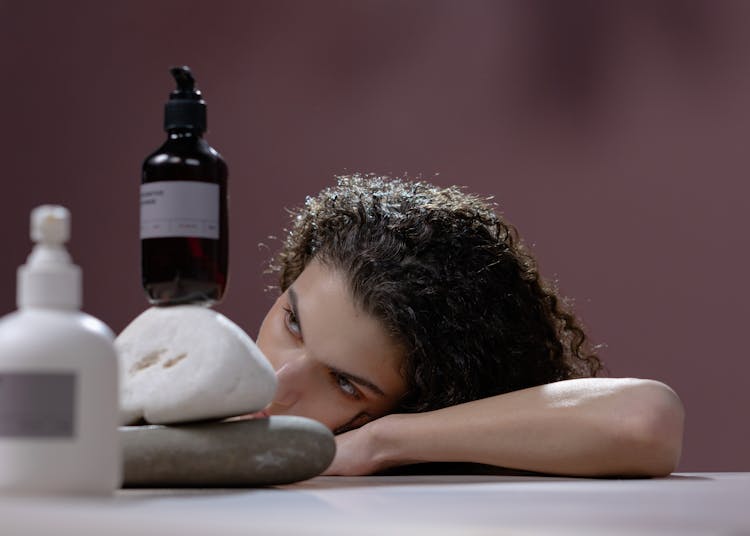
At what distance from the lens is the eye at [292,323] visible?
155 centimetres

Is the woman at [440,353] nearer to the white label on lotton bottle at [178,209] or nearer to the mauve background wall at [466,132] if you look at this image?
the white label on lotton bottle at [178,209]

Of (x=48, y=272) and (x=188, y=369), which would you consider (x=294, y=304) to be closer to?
(x=188, y=369)

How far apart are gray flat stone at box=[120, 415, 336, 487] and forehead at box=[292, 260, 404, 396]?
1.77 feet

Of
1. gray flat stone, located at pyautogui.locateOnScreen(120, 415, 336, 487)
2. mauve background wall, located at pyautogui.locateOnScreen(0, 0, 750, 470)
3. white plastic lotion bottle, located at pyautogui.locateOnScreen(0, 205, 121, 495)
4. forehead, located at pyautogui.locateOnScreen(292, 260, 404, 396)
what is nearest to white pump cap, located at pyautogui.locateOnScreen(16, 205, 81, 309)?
white plastic lotion bottle, located at pyautogui.locateOnScreen(0, 205, 121, 495)

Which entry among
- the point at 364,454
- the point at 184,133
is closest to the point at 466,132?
the point at 364,454

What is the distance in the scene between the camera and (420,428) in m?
1.36

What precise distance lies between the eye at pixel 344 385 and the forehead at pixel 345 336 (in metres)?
0.03

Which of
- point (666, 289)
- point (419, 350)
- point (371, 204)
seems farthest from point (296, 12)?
point (419, 350)

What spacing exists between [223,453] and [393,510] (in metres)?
0.24

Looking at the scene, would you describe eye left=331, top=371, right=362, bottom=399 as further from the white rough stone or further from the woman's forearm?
the white rough stone

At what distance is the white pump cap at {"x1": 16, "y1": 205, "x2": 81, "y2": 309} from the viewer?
655 mm

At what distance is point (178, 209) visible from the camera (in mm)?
844

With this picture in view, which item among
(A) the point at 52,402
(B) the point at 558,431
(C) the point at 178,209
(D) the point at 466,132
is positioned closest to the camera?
(A) the point at 52,402

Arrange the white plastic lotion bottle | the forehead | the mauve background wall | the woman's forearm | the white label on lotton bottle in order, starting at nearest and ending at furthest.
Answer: the white plastic lotion bottle, the white label on lotton bottle, the woman's forearm, the forehead, the mauve background wall
